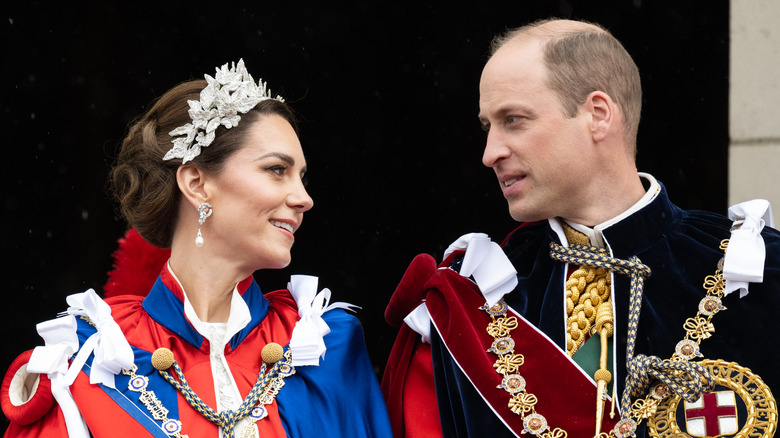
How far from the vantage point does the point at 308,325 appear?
3088 mm

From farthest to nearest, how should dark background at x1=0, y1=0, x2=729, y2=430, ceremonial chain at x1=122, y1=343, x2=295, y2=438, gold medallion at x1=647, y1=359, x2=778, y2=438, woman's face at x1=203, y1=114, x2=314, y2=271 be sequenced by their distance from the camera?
dark background at x1=0, y1=0, x2=729, y2=430 → woman's face at x1=203, y1=114, x2=314, y2=271 → ceremonial chain at x1=122, y1=343, x2=295, y2=438 → gold medallion at x1=647, y1=359, x2=778, y2=438

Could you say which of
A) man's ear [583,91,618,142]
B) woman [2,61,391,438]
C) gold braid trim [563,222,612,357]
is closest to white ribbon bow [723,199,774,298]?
gold braid trim [563,222,612,357]

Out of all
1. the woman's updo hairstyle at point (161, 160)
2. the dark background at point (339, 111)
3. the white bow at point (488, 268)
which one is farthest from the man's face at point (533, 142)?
the dark background at point (339, 111)

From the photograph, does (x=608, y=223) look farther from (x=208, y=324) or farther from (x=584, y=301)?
(x=208, y=324)

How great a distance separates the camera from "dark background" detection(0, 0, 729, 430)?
4.51m

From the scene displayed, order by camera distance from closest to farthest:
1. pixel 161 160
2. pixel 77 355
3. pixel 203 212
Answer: pixel 77 355 < pixel 203 212 < pixel 161 160

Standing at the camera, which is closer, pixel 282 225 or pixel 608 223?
pixel 608 223

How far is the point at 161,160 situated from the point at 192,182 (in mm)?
127

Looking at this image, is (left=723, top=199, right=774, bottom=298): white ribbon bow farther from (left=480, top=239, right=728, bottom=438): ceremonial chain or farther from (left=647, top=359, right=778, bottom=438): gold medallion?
(left=647, top=359, right=778, bottom=438): gold medallion

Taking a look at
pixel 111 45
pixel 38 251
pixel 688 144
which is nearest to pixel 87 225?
pixel 38 251

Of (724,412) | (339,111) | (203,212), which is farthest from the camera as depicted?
(339,111)

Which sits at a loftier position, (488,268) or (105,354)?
(488,268)

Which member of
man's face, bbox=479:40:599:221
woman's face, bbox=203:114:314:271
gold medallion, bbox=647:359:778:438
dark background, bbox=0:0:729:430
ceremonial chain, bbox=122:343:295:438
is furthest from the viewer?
dark background, bbox=0:0:729:430

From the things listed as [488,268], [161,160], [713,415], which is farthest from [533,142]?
[161,160]
